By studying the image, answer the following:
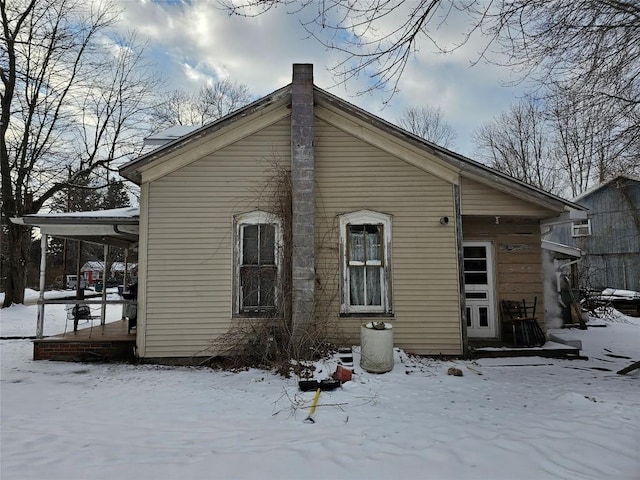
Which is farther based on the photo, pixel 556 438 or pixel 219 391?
pixel 219 391

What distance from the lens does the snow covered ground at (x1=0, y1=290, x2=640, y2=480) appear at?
3379 mm

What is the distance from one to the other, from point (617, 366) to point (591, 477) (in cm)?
515

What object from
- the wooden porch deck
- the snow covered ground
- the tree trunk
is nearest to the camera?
the snow covered ground

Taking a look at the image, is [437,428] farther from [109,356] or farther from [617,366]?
[109,356]

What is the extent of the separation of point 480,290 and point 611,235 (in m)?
19.5

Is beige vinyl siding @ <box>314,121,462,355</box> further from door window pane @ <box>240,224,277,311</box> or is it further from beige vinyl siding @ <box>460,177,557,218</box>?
door window pane @ <box>240,224,277,311</box>

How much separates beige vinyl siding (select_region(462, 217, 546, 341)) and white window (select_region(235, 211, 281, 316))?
450cm

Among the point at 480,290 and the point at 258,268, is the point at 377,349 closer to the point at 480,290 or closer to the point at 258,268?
the point at 258,268

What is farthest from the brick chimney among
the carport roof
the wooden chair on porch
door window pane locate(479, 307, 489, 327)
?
the wooden chair on porch

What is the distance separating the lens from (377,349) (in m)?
6.31

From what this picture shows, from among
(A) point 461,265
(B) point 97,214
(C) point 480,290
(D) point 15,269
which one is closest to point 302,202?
(A) point 461,265

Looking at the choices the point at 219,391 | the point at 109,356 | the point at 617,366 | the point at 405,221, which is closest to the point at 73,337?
the point at 109,356

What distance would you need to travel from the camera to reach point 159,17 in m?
8.04

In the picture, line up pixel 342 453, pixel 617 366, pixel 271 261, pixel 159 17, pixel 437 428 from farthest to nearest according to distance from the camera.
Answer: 1. pixel 159 17
2. pixel 271 261
3. pixel 617 366
4. pixel 437 428
5. pixel 342 453
